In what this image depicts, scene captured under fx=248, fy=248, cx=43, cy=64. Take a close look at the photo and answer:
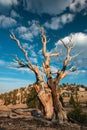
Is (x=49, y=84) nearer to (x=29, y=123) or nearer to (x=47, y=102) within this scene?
(x=47, y=102)

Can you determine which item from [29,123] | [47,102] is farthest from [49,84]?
[29,123]

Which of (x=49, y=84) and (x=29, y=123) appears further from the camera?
(x=49, y=84)

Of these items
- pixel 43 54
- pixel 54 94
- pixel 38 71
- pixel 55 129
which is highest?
pixel 43 54

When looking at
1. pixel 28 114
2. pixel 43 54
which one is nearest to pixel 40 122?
pixel 28 114

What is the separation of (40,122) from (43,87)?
352 cm

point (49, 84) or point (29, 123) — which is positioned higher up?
point (49, 84)

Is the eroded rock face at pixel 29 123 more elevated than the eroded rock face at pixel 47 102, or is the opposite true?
the eroded rock face at pixel 47 102

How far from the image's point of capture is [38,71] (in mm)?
21000

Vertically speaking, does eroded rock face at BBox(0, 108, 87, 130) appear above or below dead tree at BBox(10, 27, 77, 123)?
below

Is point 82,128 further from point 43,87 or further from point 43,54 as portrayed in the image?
point 43,54

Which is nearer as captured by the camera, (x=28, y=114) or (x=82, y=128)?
(x=82, y=128)

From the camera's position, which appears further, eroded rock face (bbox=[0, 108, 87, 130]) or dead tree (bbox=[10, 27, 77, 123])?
dead tree (bbox=[10, 27, 77, 123])

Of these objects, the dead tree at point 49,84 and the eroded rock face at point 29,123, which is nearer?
the eroded rock face at point 29,123

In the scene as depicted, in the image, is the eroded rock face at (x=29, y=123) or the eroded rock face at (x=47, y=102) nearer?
the eroded rock face at (x=29, y=123)
